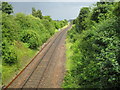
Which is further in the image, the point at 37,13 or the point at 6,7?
the point at 37,13

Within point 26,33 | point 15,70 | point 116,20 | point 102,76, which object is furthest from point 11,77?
point 26,33

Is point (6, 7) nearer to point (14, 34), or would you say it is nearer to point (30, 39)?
point (30, 39)

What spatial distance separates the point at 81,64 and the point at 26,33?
1525 centimetres

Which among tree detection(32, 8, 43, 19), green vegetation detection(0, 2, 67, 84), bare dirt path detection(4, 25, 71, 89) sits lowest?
bare dirt path detection(4, 25, 71, 89)

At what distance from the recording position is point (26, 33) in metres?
26.0

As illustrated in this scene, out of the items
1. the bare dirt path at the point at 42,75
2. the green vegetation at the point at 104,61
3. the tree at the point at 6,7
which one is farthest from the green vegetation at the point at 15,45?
the tree at the point at 6,7

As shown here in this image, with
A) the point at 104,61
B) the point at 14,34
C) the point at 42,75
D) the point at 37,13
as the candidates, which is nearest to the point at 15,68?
the point at 42,75

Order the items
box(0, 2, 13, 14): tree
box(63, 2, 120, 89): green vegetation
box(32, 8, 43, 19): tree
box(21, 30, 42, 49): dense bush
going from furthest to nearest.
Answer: box(32, 8, 43, 19): tree → box(0, 2, 13, 14): tree → box(21, 30, 42, 49): dense bush → box(63, 2, 120, 89): green vegetation

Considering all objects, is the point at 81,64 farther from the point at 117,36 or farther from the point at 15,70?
the point at 15,70

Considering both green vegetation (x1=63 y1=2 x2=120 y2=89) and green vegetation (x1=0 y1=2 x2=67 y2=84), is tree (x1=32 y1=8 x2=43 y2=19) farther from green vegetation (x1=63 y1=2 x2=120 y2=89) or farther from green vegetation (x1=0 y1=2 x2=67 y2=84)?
green vegetation (x1=63 y1=2 x2=120 y2=89)

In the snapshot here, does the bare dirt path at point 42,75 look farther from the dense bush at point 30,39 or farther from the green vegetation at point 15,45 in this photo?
the dense bush at point 30,39

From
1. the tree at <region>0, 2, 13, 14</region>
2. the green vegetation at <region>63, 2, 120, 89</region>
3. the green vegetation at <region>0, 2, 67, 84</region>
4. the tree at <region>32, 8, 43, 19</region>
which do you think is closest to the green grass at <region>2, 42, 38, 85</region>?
the green vegetation at <region>0, 2, 67, 84</region>

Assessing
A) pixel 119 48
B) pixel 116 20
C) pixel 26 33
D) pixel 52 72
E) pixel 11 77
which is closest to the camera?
pixel 119 48

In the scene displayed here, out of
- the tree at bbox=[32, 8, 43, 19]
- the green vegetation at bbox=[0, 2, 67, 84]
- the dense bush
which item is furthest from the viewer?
the tree at bbox=[32, 8, 43, 19]
